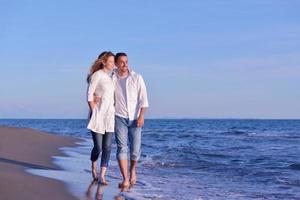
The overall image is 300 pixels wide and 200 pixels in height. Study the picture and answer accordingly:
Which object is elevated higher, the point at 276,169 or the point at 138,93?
the point at 138,93

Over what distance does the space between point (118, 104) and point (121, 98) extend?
0.11 m

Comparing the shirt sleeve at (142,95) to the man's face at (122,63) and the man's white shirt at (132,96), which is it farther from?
the man's face at (122,63)

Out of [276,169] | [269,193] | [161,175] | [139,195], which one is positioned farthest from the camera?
[276,169]

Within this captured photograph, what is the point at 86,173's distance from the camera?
7828 millimetres

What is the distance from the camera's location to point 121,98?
6.70 metres

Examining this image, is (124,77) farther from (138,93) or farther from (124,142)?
(124,142)

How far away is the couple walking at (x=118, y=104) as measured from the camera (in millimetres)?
6609

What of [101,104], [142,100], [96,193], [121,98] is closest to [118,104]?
[121,98]

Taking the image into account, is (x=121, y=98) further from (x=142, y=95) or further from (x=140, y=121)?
(x=140, y=121)

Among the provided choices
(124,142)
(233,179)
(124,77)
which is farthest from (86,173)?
(233,179)

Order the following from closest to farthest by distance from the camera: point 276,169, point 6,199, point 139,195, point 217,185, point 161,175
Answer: point 6,199, point 139,195, point 217,185, point 161,175, point 276,169

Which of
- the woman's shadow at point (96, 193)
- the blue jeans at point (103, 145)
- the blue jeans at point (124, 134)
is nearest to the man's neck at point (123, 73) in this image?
the blue jeans at point (124, 134)

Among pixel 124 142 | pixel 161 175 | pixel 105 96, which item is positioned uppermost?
pixel 105 96

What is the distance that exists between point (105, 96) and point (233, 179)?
11.0ft
